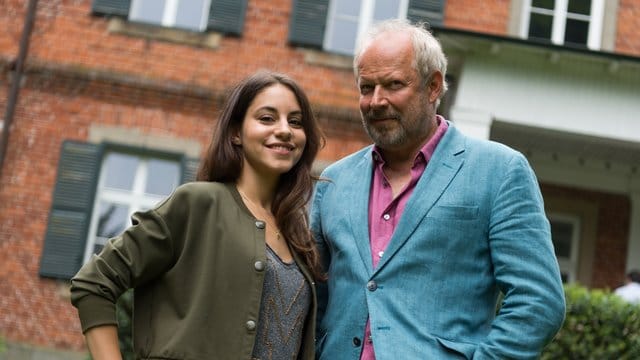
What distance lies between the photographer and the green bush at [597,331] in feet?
26.7

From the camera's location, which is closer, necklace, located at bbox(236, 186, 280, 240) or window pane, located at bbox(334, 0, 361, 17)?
necklace, located at bbox(236, 186, 280, 240)

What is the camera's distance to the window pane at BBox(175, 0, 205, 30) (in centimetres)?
1260

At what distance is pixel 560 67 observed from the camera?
9.93 meters

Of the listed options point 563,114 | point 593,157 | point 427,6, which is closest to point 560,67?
point 563,114

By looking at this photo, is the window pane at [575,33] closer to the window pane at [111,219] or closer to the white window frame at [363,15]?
the white window frame at [363,15]

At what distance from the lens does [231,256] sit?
10.1 feet

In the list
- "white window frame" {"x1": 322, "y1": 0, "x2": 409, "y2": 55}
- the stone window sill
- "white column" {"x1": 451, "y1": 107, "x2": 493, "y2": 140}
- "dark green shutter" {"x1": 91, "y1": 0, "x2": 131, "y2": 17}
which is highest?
"white window frame" {"x1": 322, "y1": 0, "x2": 409, "y2": 55}

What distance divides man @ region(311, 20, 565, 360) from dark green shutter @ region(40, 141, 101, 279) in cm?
871

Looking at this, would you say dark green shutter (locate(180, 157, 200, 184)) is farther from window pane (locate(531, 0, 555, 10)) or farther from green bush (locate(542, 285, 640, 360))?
green bush (locate(542, 285, 640, 360))

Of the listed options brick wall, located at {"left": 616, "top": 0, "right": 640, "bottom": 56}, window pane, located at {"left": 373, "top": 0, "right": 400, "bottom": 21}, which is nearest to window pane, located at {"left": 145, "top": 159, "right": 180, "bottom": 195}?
window pane, located at {"left": 373, "top": 0, "right": 400, "bottom": 21}

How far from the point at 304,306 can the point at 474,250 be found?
1.85 feet

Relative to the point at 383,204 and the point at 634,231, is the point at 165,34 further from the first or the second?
the point at 383,204

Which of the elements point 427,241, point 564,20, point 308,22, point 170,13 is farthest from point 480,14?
point 427,241

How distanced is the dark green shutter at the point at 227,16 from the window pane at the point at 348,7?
1.19 metres
